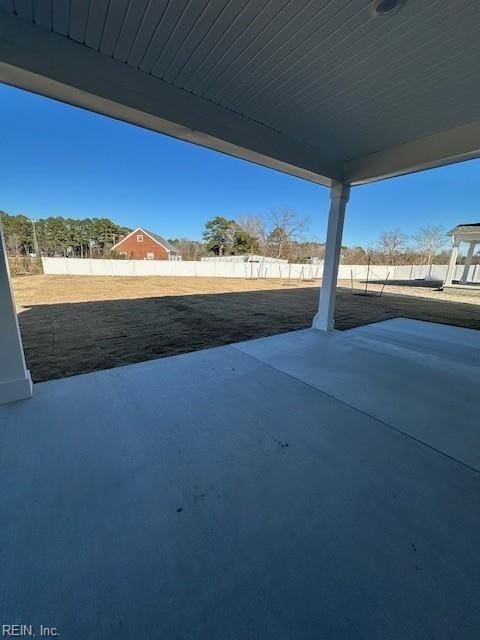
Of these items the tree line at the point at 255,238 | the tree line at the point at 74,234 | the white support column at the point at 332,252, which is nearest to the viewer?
the white support column at the point at 332,252

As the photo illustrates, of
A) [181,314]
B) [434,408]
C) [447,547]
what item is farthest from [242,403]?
[181,314]

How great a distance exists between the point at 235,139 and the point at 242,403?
271cm

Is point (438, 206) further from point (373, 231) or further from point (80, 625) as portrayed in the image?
point (80, 625)

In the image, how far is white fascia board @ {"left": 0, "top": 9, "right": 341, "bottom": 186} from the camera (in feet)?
5.85

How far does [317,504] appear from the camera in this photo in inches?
52.5

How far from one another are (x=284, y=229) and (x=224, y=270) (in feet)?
30.0

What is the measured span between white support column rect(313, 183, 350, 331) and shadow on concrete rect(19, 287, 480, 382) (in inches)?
22.7

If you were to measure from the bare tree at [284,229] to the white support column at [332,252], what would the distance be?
20.7 metres

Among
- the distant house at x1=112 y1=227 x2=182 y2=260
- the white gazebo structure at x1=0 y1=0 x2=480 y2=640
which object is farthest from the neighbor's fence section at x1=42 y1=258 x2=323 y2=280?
the white gazebo structure at x1=0 y1=0 x2=480 y2=640

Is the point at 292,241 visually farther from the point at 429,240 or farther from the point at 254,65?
the point at 254,65

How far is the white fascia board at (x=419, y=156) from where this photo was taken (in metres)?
2.88

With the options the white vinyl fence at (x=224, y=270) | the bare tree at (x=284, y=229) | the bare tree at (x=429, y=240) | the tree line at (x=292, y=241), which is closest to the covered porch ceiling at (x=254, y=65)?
the white vinyl fence at (x=224, y=270)

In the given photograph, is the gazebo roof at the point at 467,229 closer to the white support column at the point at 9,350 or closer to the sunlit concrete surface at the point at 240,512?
the sunlit concrete surface at the point at 240,512

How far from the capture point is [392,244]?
25.5m
